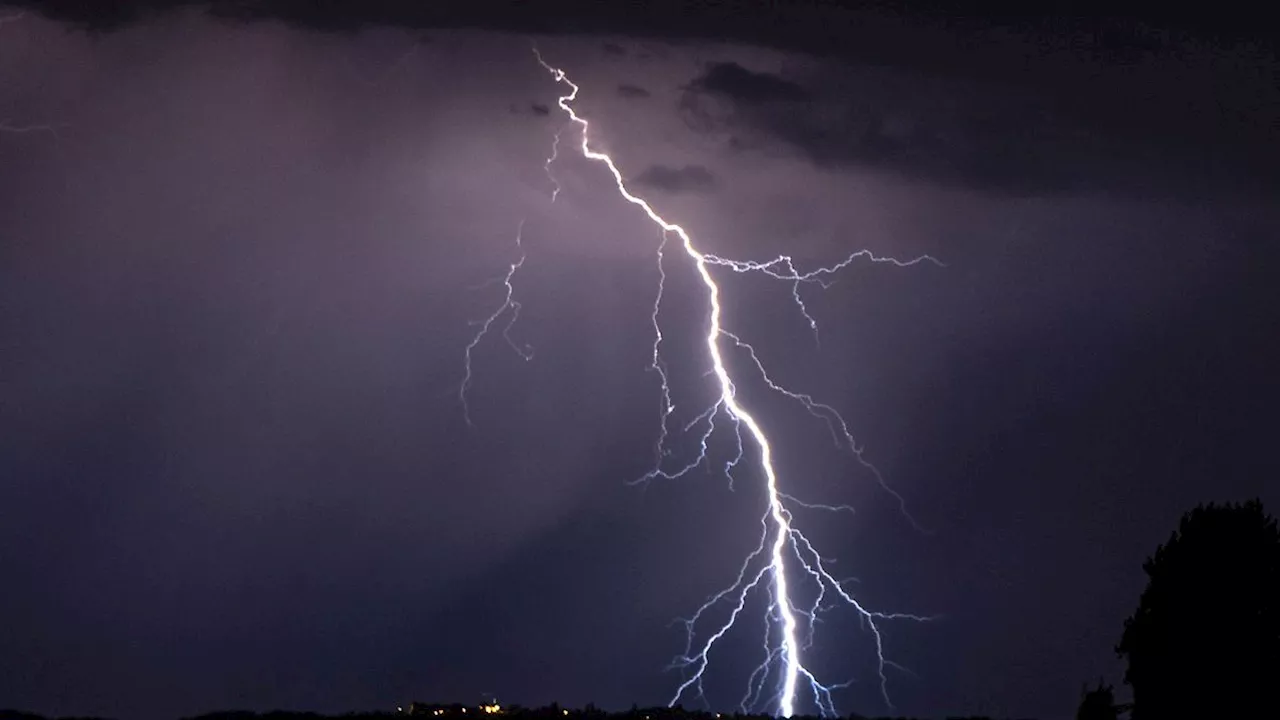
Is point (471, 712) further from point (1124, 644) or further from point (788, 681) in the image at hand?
point (1124, 644)

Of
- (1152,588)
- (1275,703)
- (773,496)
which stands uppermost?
(773,496)

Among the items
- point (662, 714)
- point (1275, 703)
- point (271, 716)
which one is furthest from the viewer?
point (662, 714)

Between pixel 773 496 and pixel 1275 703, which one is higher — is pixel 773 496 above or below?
above

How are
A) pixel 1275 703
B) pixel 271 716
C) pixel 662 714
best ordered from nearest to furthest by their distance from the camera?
pixel 1275 703, pixel 271 716, pixel 662 714

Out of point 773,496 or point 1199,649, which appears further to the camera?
point 773,496

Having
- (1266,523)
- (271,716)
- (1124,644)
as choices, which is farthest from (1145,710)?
(271,716)

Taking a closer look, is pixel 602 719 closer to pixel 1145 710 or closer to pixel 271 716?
pixel 271 716

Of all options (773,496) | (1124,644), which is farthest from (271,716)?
(1124,644)
